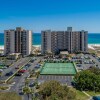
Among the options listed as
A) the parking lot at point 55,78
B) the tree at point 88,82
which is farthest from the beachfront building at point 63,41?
the tree at point 88,82

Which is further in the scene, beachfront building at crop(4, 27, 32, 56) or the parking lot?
beachfront building at crop(4, 27, 32, 56)

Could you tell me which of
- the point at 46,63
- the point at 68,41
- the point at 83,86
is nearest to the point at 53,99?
the point at 83,86

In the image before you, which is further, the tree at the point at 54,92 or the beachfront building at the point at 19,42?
the beachfront building at the point at 19,42

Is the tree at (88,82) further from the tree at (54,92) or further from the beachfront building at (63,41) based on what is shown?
the beachfront building at (63,41)

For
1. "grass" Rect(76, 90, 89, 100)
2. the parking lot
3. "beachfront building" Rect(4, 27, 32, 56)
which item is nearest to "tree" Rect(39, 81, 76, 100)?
"grass" Rect(76, 90, 89, 100)

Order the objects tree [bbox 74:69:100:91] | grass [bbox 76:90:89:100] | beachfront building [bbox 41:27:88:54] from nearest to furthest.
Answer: grass [bbox 76:90:89:100], tree [bbox 74:69:100:91], beachfront building [bbox 41:27:88:54]

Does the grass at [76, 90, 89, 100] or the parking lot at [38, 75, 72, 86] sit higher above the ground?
the parking lot at [38, 75, 72, 86]

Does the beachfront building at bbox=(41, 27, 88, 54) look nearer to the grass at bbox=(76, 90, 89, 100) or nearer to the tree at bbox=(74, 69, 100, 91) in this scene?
the tree at bbox=(74, 69, 100, 91)

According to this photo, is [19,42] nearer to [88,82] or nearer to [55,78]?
[55,78]

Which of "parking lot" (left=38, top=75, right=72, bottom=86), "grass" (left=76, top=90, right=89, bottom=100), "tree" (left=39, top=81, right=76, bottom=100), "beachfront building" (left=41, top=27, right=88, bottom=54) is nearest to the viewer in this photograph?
"tree" (left=39, top=81, right=76, bottom=100)

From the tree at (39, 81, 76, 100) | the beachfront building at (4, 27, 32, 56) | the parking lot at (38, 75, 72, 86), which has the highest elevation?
the beachfront building at (4, 27, 32, 56)
